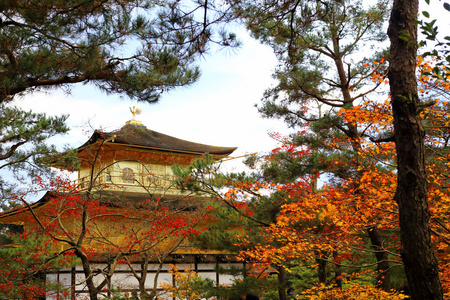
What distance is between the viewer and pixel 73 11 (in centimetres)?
460

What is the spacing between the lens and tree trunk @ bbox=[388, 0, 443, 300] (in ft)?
11.4

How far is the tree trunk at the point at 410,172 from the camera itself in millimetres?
3484

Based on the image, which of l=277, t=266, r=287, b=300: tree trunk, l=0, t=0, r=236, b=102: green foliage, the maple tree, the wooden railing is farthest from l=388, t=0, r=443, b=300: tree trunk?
l=277, t=266, r=287, b=300: tree trunk

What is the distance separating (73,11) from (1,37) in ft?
3.13

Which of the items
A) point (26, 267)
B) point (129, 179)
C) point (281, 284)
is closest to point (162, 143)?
point (129, 179)

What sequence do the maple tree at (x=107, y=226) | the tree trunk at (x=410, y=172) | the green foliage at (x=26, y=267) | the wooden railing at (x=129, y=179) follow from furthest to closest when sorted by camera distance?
the wooden railing at (x=129, y=179) → the maple tree at (x=107, y=226) → the green foliage at (x=26, y=267) → the tree trunk at (x=410, y=172)

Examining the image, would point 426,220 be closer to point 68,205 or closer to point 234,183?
point 234,183

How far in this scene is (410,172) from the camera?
3.66 m

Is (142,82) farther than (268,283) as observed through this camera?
No

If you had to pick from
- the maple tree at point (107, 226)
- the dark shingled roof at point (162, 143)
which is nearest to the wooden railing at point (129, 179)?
the maple tree at point (107, 226)

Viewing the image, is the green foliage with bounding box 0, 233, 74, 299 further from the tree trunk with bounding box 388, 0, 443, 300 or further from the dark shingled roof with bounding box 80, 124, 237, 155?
the tree trunk with bounding box 388, 0, 443, 300

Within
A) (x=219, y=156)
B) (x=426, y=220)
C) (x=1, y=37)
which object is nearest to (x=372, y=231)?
(x=426, y=220)

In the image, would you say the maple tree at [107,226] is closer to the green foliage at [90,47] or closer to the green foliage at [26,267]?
the green foliage at [26,267]

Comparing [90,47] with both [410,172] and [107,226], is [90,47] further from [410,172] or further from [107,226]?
[107,226]
